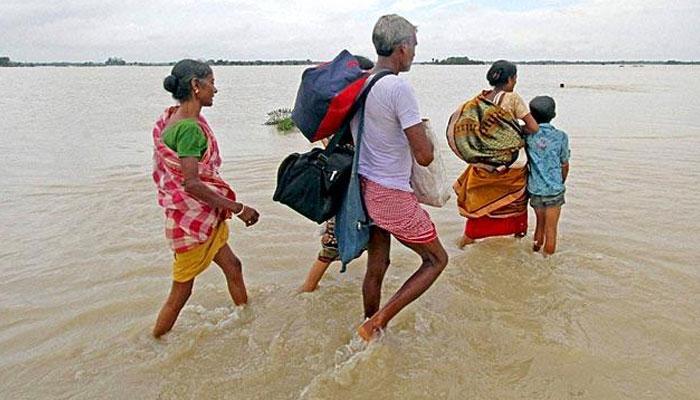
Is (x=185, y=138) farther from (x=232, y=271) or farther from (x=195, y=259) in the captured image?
(x=232, y=271)

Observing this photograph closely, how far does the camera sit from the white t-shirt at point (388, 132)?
2.77 metres

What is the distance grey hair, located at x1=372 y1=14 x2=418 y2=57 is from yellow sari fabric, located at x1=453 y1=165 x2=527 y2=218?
7.01 feet

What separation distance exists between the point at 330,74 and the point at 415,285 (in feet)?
4.22

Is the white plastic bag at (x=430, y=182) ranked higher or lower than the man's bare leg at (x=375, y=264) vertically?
higher

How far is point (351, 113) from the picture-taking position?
116 inches

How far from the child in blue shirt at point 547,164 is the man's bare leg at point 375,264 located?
6.16 feet

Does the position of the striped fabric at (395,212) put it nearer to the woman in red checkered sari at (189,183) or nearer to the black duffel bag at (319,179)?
the black duffel bag at (319,179)

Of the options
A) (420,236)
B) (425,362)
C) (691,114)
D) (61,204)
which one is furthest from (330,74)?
(691,114)

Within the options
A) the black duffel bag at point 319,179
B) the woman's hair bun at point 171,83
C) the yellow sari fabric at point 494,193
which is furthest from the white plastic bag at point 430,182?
the yellow sari fabric at point 494,193

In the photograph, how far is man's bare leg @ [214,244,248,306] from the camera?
12.0 feet

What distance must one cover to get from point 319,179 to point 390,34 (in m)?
0.86

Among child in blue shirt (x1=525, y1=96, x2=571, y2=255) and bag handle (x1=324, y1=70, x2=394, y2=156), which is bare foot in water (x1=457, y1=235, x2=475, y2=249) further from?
bag handle (x1=324, y1=70, x2=394, y2=156)

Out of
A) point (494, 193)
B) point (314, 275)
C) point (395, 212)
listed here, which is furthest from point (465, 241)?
point (395, 212)

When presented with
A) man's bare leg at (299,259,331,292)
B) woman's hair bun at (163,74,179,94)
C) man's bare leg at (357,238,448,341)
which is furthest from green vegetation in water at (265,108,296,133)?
man's bare leg at (357,238,448,341)
